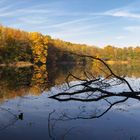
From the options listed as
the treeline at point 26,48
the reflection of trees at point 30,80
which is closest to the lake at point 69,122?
the reflection of trees at point 30,80

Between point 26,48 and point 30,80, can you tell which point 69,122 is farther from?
point 26,48

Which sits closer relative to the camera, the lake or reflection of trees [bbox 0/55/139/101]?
the lake

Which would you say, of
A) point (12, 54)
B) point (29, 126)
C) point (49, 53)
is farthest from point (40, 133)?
point (49, 53)

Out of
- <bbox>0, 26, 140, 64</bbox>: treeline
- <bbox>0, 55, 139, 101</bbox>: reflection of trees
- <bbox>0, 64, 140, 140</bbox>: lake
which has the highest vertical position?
<bbox>0, 26, 140, 64</bbox>: treeline

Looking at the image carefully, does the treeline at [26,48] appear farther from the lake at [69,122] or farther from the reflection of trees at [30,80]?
the lake at [69,122]

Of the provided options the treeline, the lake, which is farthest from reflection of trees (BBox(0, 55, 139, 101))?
the treeline

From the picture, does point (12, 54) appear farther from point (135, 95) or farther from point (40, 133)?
point (135, 95)

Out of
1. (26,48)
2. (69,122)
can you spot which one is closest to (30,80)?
(69,122)

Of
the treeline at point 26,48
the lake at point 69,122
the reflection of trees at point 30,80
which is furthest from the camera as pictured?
the treeline at point 26,48

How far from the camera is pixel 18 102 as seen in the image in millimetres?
20422

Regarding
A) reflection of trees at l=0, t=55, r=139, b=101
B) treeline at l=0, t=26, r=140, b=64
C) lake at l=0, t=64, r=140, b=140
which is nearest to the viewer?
lake at l=0, t=64, r=140, b=140

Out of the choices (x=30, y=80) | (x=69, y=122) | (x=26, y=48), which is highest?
(x=26, y=48)

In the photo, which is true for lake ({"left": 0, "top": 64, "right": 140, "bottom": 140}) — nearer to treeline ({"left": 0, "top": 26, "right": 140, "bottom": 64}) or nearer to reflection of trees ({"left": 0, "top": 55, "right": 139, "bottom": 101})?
reflection of trees ({"left": 0, "top": 55, "right": 139, "bottom": 101})

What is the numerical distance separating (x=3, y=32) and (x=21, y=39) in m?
6.17
